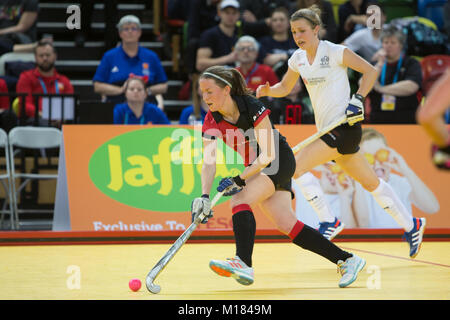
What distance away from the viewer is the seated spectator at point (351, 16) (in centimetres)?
1061

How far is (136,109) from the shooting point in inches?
339

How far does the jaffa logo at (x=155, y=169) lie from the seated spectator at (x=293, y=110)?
94cm

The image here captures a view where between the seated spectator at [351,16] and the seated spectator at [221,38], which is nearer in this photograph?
the seated spectator at [221,38]

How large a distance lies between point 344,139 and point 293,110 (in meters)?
2.60

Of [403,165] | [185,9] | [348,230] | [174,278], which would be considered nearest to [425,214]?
[403,165]

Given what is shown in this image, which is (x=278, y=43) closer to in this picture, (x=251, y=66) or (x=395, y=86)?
(x=251, y=66)

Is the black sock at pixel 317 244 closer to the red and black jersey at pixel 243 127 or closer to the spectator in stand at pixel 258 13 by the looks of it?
the red and black jersey at pixel 243 127

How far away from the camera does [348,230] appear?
24.4ft

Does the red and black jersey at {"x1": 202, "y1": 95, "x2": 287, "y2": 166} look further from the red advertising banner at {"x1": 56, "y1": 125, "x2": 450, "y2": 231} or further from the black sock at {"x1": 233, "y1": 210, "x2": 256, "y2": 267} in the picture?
the red advertising banner at {"x1": 56, "y1": 125, "x2": 450, "y2": 231}

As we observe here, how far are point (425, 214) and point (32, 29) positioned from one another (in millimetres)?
6299

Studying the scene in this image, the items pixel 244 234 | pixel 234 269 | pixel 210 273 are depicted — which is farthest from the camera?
pixel 210 273

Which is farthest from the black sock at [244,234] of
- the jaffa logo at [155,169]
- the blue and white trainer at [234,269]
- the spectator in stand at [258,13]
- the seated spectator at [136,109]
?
the spectator in stand at [258,13]

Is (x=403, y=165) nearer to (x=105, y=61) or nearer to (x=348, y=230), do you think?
(x=348, y=230)

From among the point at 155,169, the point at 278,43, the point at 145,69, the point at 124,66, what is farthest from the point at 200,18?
the point at 155,169
